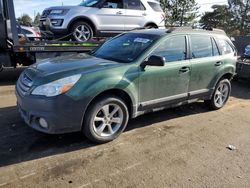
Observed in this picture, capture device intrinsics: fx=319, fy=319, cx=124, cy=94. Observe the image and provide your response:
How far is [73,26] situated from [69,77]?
553 centimetres

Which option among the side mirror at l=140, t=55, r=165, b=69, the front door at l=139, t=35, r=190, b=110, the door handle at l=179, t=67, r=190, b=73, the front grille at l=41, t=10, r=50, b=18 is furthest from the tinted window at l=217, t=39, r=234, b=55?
the front grille at l=41, t=10, r=50, b=18

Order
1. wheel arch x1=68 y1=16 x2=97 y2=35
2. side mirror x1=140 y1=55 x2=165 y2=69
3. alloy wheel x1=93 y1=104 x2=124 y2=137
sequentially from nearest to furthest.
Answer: alloy wheel x1=93 y1=104 x2=124 y2=137 < side mirror x1=140 y1=55 x2=165 y2=69 < wheel arch x1=68 y1=16 x2=97 y2=35

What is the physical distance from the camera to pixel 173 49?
18.3ft

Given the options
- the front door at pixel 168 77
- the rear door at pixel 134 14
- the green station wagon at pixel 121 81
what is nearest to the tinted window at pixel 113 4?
the rear door at pixel 134 14

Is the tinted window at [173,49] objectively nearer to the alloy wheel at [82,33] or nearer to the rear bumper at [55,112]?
the rear bumper at [55,112]

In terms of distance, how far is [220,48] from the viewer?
6547 mm

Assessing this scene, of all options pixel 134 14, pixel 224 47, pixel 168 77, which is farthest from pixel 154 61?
pixel 134 14

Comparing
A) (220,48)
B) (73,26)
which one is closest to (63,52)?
(73,26)

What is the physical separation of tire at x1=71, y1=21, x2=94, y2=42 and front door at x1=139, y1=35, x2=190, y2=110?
4591mm

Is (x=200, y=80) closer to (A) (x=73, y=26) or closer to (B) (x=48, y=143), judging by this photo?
(B) (x=48, y=143)

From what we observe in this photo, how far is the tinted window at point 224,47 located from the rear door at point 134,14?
4.31 metres

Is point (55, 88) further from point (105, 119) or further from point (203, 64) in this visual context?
point (203, 64)

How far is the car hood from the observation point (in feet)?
14.5

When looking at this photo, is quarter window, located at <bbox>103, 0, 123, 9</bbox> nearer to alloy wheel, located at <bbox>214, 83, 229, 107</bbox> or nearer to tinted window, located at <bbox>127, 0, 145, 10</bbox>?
tinted window, located at <bbox>127, 0, 145, 10</bbox>
